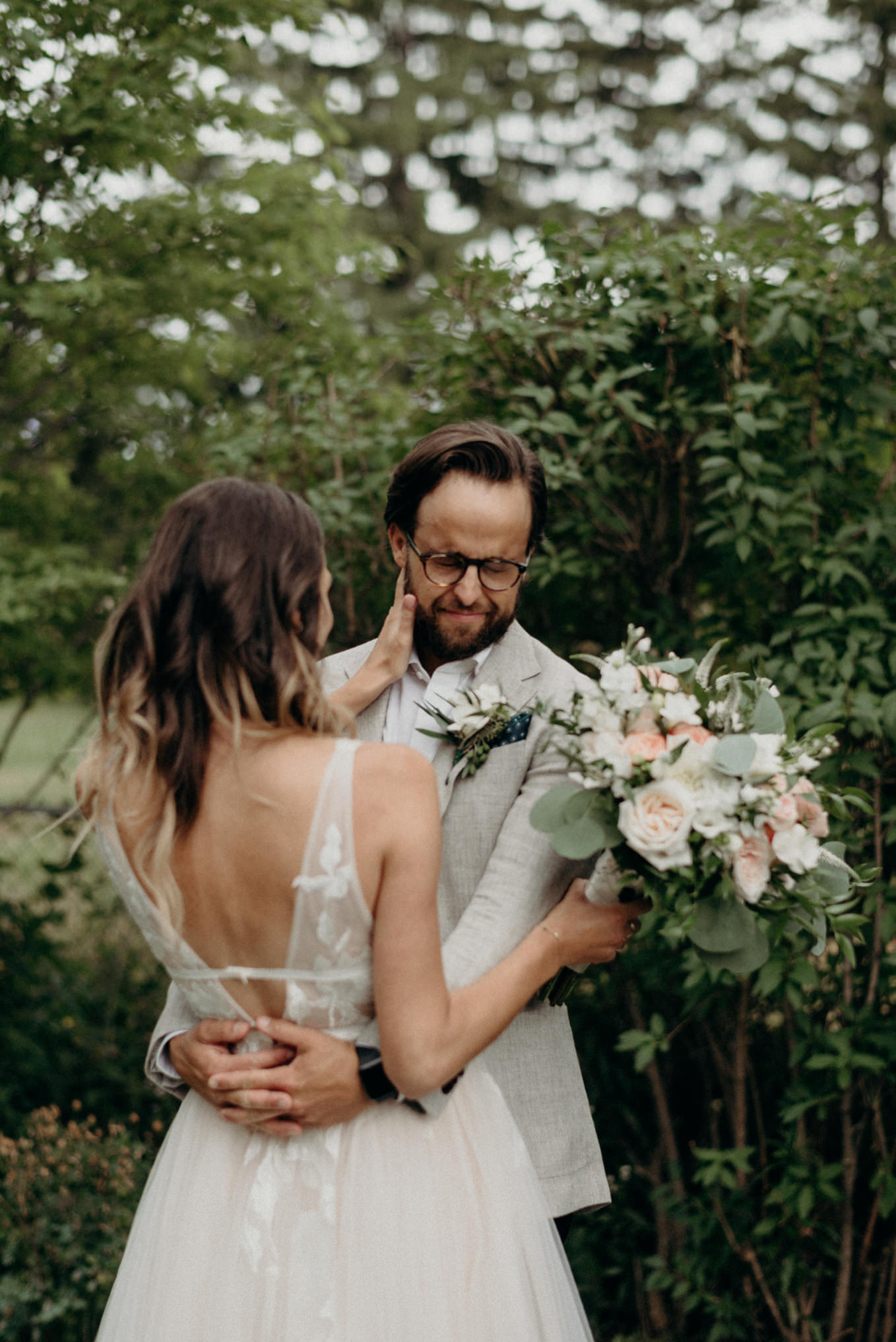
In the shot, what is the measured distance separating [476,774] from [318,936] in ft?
1.89

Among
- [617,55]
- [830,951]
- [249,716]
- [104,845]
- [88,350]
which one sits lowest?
[830,951]

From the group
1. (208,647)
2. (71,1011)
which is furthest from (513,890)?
(71,1011)

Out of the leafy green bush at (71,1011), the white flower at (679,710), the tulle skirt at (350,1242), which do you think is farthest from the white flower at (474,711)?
the leafy green bush at (71,1011)

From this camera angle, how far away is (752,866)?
166cm

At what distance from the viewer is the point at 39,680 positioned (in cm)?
474

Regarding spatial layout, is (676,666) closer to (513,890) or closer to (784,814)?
(784,814)

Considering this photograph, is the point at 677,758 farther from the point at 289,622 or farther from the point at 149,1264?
the point at 149,1264

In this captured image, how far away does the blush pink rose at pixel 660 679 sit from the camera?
1.79 m

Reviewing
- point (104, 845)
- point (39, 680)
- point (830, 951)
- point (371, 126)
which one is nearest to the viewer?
point (104, 845)

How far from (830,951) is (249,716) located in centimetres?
225

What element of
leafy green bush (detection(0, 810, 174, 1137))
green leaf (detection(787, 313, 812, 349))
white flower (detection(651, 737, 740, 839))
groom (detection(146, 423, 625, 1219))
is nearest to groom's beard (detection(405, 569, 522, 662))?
groom (detection(146, 423, 625, 1219))

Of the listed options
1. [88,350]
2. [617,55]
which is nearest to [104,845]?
[88,350]

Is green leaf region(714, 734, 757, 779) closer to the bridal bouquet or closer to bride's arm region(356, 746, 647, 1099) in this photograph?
the bridal bouquet

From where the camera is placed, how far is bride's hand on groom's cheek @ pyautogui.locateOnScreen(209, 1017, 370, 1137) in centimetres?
170
